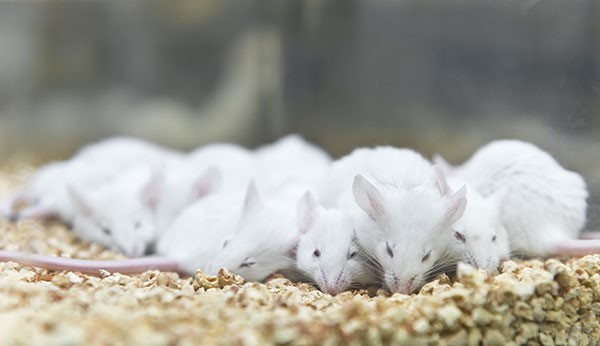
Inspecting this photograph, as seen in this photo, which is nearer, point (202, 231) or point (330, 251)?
point (330, 251)

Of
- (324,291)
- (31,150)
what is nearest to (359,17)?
(324,291)

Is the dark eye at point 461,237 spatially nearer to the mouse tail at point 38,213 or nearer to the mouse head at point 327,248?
the mouse head at point 327,248

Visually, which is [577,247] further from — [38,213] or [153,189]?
[38,213]

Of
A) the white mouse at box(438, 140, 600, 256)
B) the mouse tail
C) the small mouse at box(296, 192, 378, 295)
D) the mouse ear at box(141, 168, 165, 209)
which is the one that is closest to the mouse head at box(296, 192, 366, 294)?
the small mouse at box(296, 192, 378, 295)

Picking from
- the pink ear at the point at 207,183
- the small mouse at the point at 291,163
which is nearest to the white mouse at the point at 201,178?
the pink ear at the point at 207,183

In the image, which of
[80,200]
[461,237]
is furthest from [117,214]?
[461,237]
